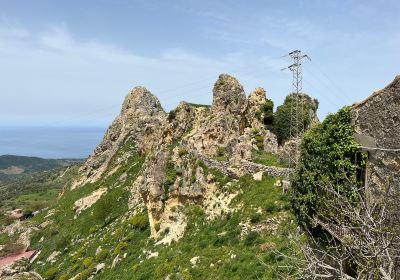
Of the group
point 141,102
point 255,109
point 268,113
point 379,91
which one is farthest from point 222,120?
point 141,102

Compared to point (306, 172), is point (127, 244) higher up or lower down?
lower down

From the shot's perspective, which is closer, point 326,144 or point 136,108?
point 326,144

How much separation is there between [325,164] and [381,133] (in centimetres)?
274

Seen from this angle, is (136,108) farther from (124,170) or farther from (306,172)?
(306,172)

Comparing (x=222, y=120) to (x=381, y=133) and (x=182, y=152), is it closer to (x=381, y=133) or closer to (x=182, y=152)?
(x=182, y=152)

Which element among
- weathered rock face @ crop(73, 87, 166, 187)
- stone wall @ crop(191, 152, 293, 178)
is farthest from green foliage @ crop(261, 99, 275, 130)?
weathered rock face @ crop(73, 87, 166, 187)

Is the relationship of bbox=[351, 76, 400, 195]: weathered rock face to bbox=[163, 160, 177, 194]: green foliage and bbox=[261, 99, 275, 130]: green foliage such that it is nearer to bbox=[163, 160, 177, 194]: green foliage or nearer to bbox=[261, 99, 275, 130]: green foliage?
bbox=[163, 160, 177, 194]: green foliage

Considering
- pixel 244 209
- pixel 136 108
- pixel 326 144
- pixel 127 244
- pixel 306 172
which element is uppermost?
pixel 136 108

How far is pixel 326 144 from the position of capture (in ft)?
55.9

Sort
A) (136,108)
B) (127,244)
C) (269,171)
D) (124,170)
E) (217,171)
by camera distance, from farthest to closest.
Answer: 1. (136,108)
2. (124,170)
3. (127,244)
4. (217,171)
5. (269,171)

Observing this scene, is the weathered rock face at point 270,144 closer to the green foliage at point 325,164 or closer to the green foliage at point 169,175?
the green foliage at point 169,175

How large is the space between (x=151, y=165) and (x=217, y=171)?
30.5ft

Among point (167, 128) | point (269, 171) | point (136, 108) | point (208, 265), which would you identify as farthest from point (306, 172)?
point (136, 108)

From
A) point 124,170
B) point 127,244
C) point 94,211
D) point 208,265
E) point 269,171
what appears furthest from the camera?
point 124,170
